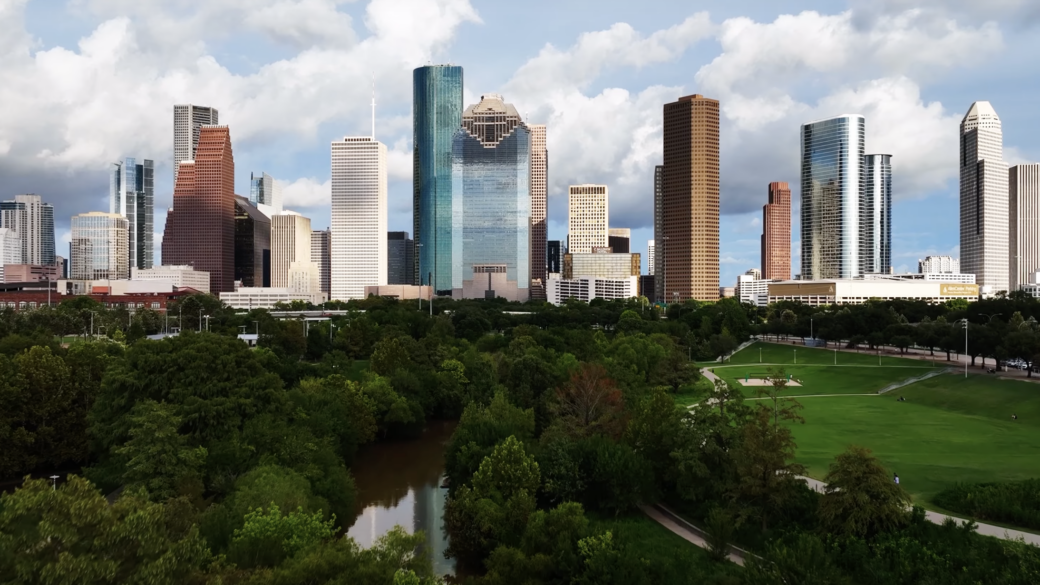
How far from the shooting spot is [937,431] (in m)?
40.7

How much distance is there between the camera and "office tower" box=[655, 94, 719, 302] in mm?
180875

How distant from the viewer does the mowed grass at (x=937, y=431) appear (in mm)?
31498

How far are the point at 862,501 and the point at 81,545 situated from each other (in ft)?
69.9

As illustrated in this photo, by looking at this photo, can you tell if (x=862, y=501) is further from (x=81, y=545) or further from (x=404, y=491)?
(x=404, y=491)

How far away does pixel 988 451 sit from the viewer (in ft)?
116

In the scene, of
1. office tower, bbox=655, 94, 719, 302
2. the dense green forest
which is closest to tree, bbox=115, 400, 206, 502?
the dense green forest

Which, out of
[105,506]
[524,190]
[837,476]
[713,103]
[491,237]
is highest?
[713,103]

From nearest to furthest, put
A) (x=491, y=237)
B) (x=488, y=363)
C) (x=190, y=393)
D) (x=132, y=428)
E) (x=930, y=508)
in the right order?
(x=930, y=508)
(x=132, y=428)
(x=190, y=393)
(x=488, y=363)
(x=491, y=237)

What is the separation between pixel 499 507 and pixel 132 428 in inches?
619

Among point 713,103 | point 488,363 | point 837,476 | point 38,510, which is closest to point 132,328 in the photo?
point 488,363

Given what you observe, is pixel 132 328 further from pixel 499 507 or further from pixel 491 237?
pixel 491 237

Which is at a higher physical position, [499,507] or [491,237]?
[491,237]

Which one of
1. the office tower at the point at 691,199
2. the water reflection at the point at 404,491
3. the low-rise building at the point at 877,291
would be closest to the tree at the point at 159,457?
the water reflection at the point at 404,491

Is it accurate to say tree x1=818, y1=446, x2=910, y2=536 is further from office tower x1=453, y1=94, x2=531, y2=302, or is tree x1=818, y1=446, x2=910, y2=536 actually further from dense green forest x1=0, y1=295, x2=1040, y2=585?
office tower x1=453, y1=94, x2=531, y2=302
